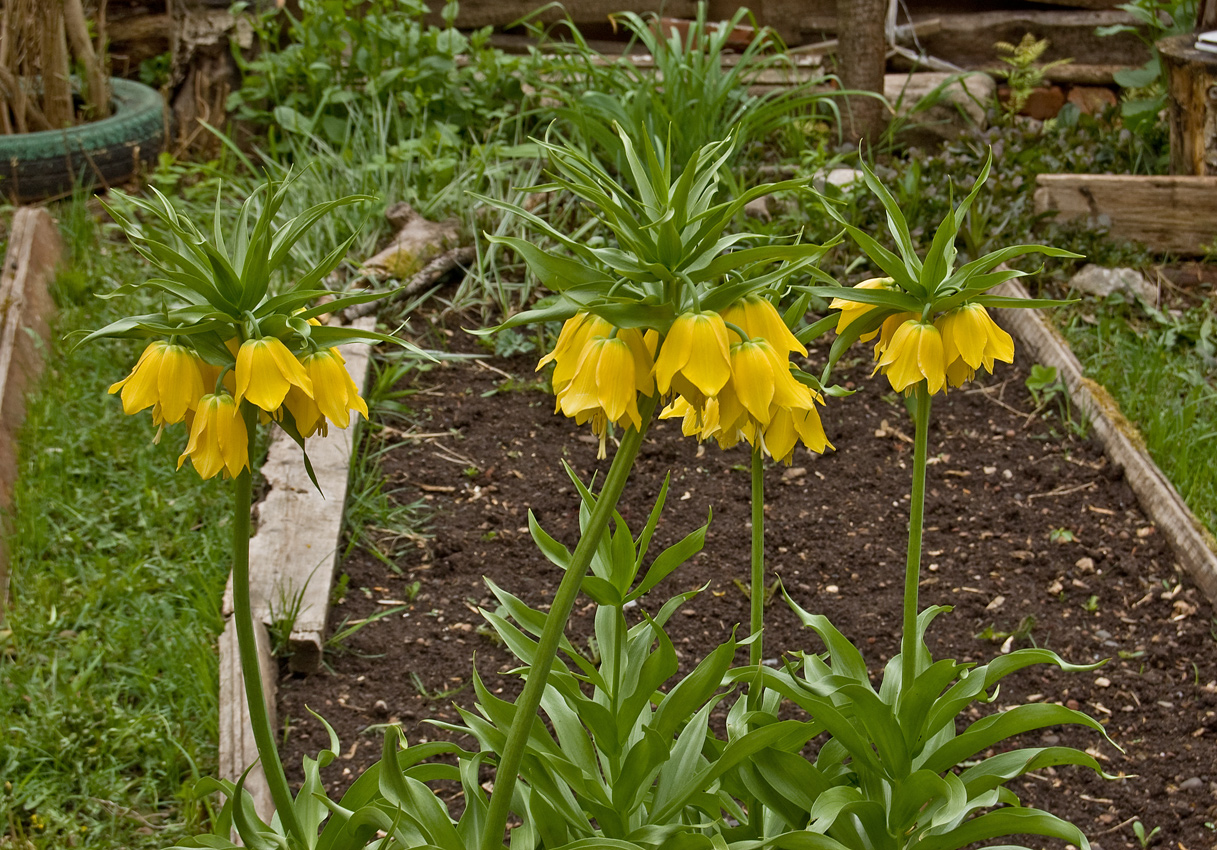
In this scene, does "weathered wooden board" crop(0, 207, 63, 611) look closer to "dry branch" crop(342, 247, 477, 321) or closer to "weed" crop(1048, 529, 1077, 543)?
"dry branch" crop(342, 247, 477, 321)

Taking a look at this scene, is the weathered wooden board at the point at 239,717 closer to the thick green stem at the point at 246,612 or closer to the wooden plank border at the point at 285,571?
the wooden plank border at the point at 285,571

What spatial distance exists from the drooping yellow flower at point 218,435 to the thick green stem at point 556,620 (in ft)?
1.23

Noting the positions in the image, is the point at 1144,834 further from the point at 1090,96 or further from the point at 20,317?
the point at 1090,96

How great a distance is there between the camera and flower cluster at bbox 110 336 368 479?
117 centimetres

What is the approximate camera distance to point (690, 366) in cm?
104

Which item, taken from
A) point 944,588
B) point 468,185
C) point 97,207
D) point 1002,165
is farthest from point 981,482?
point 97,207

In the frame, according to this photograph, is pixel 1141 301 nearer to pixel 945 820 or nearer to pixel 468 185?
pixel 468 185

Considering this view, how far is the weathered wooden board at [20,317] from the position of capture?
128 inches

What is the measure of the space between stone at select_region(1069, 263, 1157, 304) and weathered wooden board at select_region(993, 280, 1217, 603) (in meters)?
0.30

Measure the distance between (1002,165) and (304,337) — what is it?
3.88m

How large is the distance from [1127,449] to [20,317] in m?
3.40

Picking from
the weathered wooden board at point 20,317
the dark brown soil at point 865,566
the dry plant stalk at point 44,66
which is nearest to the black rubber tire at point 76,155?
the dry plant stalk at point 44,66

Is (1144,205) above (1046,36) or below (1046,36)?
below

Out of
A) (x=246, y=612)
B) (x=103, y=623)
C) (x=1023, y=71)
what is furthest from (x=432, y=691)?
(x=1023, y=71)
